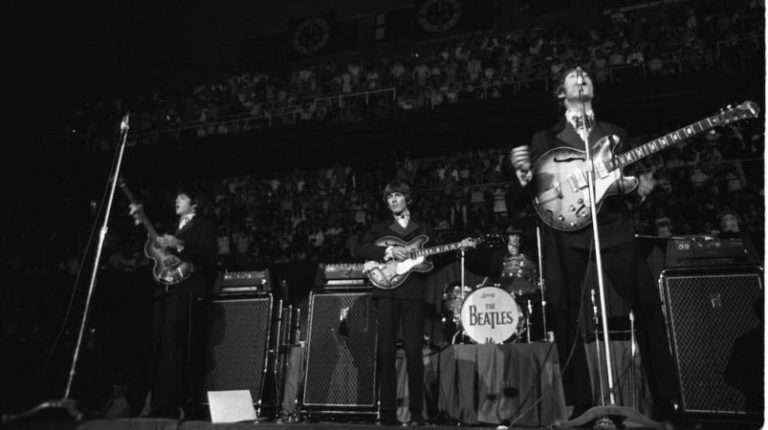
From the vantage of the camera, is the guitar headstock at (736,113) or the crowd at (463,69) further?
the crowd at (463,69)

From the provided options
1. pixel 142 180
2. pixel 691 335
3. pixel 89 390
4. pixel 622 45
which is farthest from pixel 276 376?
pixel 622 45

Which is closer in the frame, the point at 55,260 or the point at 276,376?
the point at 276,376

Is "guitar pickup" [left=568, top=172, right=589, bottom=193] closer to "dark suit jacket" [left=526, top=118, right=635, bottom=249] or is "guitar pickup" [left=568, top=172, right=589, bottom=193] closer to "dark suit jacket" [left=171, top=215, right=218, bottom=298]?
"dark suit jacket" [left=526, top=118, right=635, bottom=249]

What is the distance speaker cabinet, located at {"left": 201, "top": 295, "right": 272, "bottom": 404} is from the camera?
4.38 meters

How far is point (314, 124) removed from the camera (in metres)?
9.77

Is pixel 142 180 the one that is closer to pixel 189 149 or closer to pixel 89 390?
pixel 189 149

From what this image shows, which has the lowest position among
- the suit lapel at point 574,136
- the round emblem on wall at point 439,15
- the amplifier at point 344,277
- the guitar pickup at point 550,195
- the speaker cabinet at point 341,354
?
the speaker cabinet at point 341,354

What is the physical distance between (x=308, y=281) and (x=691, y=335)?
4383 mm

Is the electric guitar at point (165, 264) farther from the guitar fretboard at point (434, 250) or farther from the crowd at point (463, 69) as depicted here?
the crowd at point (463, 69)

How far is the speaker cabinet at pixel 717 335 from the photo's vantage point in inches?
121

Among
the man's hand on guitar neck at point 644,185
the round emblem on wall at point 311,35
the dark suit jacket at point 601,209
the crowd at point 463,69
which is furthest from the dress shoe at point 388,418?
the round emblem on wall at point 311,35

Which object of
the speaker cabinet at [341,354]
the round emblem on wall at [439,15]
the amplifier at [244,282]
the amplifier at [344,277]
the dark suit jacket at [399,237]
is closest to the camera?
the dark suit jacket at [399,237]

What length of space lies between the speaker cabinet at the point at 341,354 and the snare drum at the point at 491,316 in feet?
2.66

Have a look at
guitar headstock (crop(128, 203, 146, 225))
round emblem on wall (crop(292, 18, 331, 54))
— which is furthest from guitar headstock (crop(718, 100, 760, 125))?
round emblem on wall (crop(292, 18, 331, 54))
